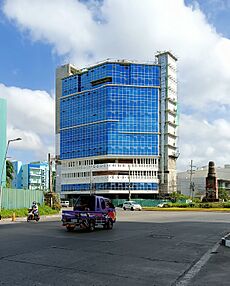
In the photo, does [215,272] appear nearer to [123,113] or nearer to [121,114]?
[121,114]

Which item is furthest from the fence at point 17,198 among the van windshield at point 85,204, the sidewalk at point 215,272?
the sidewalk at point 215,272

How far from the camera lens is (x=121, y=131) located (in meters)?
116

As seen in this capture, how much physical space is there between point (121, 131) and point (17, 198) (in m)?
75.8

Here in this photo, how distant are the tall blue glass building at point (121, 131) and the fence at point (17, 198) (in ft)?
220

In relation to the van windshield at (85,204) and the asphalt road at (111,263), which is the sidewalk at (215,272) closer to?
the asphalt road at (111,263)

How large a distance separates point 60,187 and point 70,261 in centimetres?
12214

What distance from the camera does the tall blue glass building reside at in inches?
4518

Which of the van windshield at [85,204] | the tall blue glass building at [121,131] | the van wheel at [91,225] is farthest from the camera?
the tall blue glass building at [121,131]

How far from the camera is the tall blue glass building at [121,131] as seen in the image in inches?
4518

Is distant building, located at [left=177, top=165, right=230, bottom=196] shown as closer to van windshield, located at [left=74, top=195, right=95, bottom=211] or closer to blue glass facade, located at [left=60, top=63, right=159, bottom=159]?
blue glass facade, located at [left=60, top=63, right=159, bottom=159]

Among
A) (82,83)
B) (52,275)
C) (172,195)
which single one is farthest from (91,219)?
(82,83)

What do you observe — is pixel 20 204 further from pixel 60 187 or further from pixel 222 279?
pixel 60 187

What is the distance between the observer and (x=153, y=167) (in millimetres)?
117438

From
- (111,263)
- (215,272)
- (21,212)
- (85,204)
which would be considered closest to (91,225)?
(85,204)
